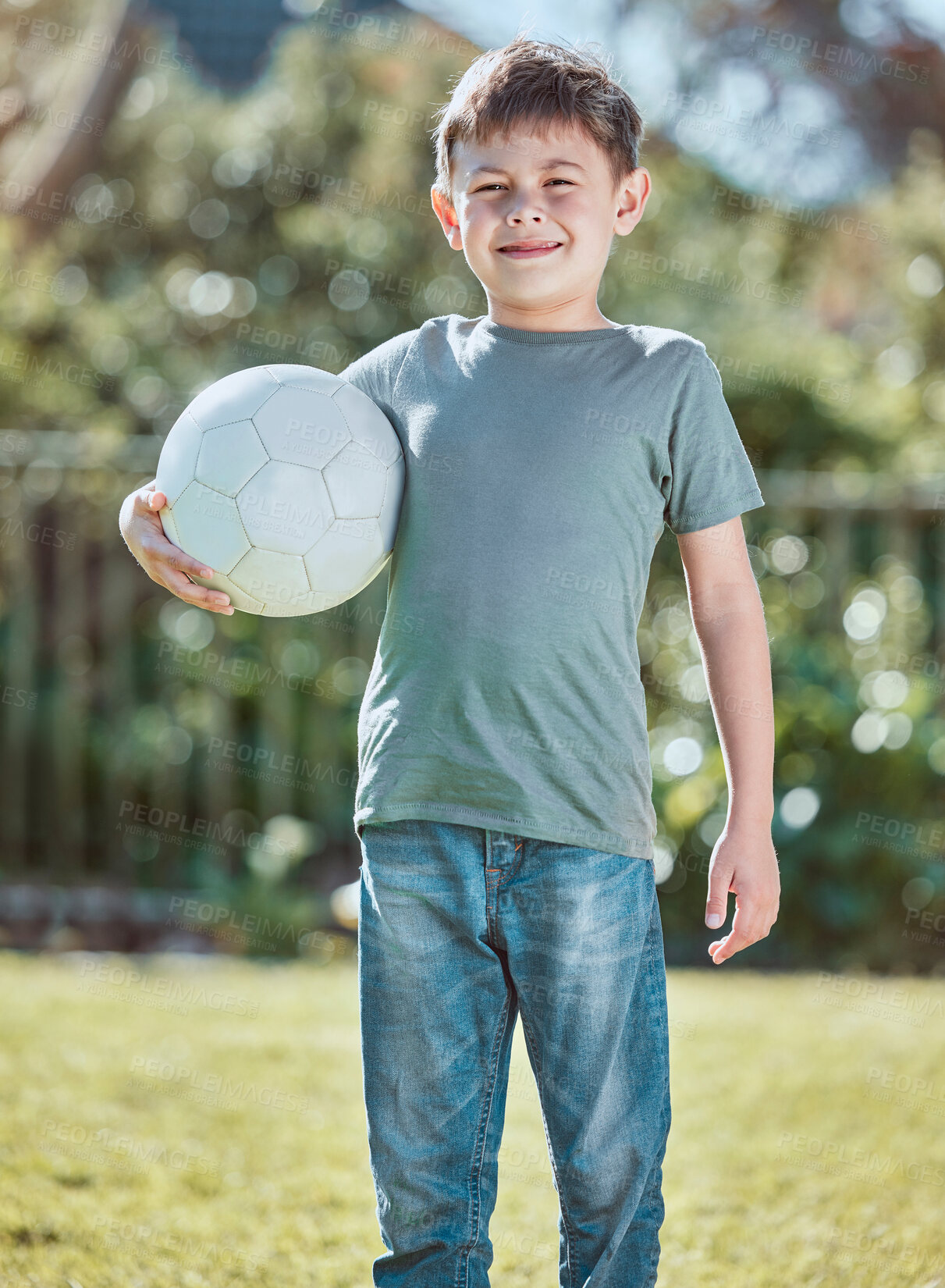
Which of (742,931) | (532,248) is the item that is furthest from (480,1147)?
(532,248)

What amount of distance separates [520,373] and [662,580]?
4002mm

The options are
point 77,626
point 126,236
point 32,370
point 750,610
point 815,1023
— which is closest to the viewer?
point 750,610

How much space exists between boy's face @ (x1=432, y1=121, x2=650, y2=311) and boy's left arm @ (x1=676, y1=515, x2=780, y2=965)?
457mm

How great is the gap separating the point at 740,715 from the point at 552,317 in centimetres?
71

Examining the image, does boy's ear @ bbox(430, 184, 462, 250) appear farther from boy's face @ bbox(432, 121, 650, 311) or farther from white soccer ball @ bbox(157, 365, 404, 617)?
white soccer ball @ bbox(157, 365, 404, 617)

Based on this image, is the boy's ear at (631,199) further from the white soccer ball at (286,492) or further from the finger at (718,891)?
the finger at (718,891)

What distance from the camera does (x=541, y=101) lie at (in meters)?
1.95

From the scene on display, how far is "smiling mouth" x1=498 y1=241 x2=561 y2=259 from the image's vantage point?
6.35 ft

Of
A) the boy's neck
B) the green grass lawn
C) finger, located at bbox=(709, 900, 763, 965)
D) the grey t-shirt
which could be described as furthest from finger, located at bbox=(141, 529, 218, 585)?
the green grass lawn

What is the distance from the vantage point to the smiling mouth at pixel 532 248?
1.93 metres

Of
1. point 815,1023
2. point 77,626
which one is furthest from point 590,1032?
point 77,626

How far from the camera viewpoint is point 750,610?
2045 mm

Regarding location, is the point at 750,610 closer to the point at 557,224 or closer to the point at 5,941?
the point at 557,224

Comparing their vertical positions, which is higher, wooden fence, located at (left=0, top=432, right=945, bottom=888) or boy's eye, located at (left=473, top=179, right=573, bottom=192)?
boy's eye, located at (left=473, top=179, right=573, bottom=192)
